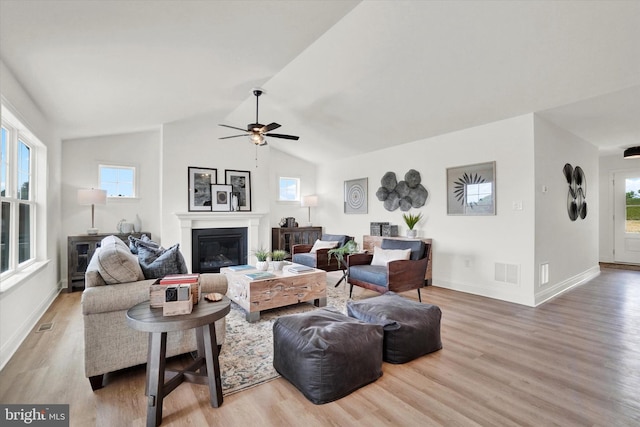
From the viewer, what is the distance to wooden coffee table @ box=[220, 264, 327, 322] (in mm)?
3299

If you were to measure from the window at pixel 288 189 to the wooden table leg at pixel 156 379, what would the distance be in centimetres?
563

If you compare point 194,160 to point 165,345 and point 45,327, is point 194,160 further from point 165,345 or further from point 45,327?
point 165,345

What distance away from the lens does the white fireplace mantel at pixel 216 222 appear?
5.46 metres

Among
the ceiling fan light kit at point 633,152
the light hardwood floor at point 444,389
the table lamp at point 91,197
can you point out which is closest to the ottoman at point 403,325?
the light hardwood floor at point 444,389

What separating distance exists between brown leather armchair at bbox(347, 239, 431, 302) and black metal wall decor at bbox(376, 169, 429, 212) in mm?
1216

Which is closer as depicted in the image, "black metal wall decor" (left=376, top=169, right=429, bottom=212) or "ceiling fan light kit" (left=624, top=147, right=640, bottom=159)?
"black metal wall decor" (left=376, top=169, right=429, bottom=212)

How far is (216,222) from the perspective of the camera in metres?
5.83

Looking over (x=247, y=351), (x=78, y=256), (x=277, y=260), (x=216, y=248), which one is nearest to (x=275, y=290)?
(x=277, y=260)

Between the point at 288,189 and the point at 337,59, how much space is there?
4.28 meters

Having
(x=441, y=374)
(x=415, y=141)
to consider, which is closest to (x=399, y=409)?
(x=441, y=374)

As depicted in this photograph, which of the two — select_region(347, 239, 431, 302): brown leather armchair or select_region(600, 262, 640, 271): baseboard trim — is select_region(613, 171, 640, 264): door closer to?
select_region(600, 262, 640, 271): baseboard trim

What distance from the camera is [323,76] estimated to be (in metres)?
3.89

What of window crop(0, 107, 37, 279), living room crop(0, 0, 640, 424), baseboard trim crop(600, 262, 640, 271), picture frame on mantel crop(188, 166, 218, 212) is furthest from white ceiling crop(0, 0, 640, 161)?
baseboard trim crop(600, 262, 640, 271)

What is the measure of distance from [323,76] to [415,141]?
2212 mm
